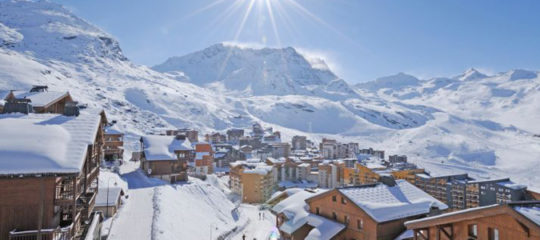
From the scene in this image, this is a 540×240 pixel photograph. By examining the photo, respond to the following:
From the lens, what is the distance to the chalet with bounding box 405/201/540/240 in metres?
11.4

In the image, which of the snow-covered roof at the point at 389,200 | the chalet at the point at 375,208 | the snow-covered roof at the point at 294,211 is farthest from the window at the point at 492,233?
the snow-covered roof at the point at 294,211

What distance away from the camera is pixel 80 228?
17781 mm

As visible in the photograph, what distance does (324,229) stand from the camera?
84.7 feet

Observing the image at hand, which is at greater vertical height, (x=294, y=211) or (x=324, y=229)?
(x=294, y=211)

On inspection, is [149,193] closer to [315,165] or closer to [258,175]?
[258,175]

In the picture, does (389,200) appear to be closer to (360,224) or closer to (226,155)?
(360,224)

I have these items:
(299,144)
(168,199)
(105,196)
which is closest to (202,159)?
(168,199)

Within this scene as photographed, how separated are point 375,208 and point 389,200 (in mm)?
2332

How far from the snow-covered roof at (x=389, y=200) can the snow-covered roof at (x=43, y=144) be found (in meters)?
18.7

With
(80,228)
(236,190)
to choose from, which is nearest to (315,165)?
(236,190)

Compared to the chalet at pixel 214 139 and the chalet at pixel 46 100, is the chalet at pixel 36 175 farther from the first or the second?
the chalet at pixel 214 139

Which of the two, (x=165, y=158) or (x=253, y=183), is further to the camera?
(x=253, y=183)

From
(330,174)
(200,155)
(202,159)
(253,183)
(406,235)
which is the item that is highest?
(200,155)

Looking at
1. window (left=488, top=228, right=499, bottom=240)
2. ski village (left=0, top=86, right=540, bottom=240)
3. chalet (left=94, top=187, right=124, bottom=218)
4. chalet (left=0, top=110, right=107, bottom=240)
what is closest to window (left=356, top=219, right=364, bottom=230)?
ski village (left=0, top=86, right=540, bottom=240)
